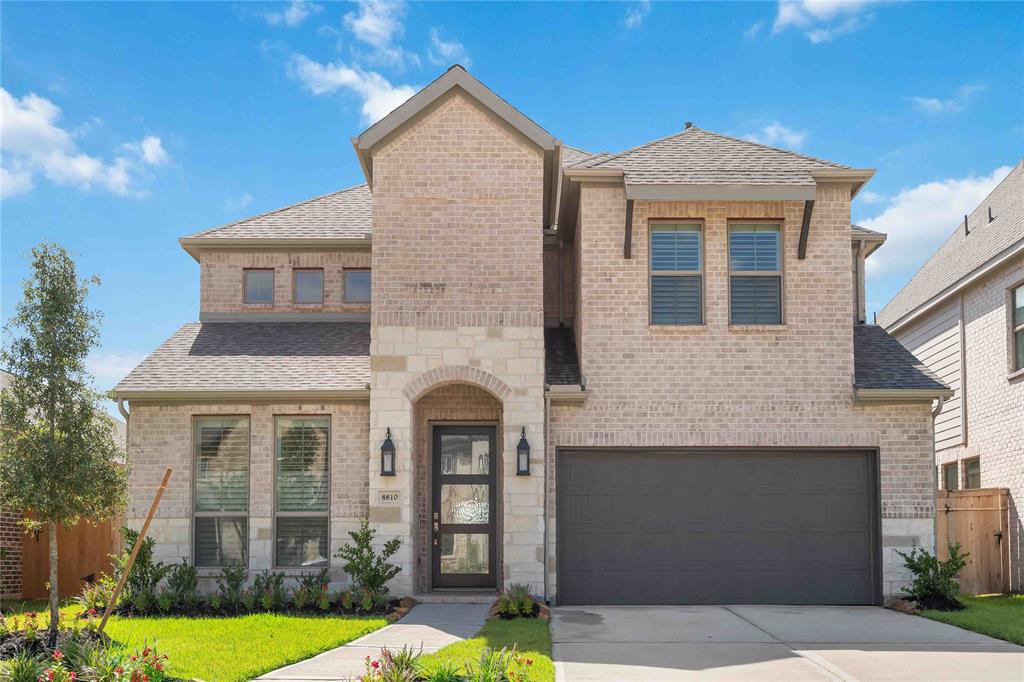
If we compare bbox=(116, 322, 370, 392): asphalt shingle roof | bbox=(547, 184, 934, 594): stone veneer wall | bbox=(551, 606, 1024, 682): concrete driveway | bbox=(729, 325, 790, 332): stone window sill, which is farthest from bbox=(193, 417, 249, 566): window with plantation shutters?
bbox=(729, 325, 790, 332): stone window sill

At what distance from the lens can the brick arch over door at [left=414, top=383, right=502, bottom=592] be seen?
1609cm

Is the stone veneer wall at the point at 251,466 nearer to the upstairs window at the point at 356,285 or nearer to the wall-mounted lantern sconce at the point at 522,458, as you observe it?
the wall-mounted lantern sconce at the point at 522,458

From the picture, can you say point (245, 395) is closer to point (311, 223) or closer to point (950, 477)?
point (311, 223)

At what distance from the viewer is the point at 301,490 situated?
15688 mm

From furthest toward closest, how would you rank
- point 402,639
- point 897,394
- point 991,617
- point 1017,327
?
point 1017,327 → point 897,394 → point 991,617 → point 402,639

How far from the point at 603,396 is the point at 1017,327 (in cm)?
740

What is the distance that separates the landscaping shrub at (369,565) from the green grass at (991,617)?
7101mm

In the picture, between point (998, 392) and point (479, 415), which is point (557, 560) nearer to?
point (479, 415)

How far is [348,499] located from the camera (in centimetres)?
1545

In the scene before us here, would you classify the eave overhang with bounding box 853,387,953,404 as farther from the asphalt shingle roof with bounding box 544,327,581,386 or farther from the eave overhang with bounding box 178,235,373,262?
the eave overhang with bounding box 178,235,373,262

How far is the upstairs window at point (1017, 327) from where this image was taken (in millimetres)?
17469

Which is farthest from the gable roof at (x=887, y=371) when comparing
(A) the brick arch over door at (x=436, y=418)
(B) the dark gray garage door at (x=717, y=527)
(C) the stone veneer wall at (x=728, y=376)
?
(A) the brick arch over door at (x=436, y=418)

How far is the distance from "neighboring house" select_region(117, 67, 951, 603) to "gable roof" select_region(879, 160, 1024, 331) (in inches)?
151

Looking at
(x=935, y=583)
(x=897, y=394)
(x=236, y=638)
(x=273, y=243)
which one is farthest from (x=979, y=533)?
(x=273, y=243)
